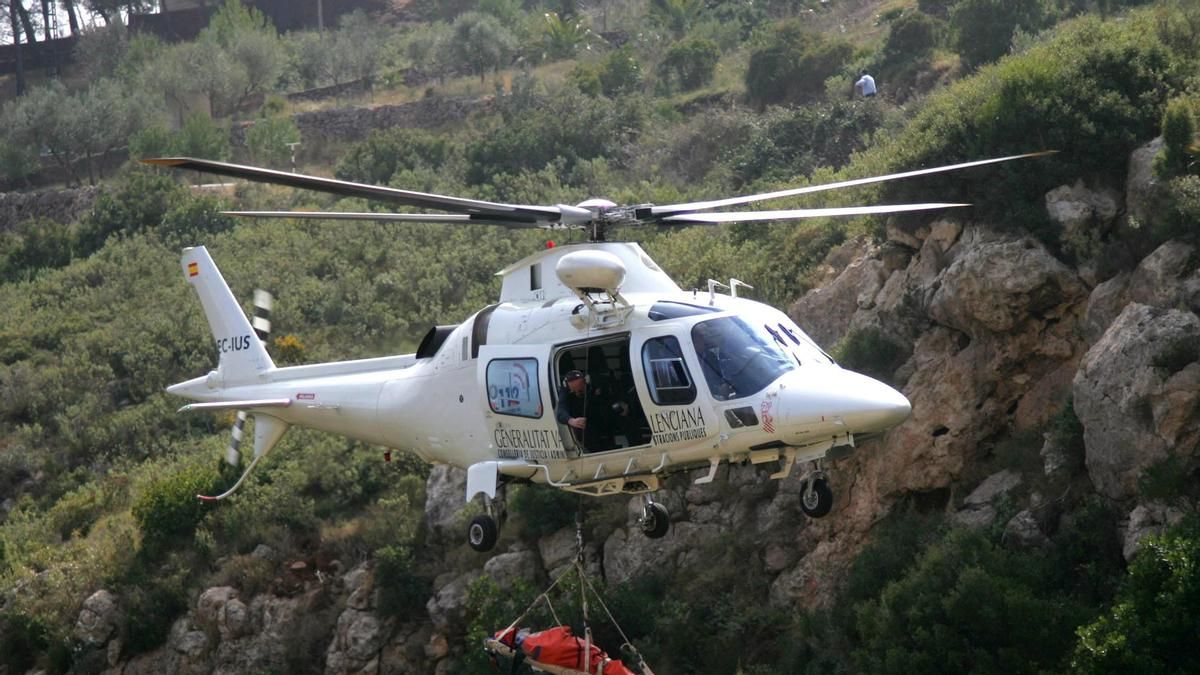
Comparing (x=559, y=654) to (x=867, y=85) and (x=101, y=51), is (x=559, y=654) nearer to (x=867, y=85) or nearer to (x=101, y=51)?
(x=867, y=85)

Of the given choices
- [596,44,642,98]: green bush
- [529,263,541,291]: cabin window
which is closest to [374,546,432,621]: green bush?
[529,263,541,291]: cabin window

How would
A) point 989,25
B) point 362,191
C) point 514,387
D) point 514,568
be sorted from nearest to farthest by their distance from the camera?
point 362,191 → point 514,387 → point 514,568 → point 989,25

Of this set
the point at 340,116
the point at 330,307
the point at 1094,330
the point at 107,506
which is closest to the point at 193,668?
the point at 107,506

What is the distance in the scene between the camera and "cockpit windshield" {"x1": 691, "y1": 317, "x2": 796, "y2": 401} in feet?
48.0

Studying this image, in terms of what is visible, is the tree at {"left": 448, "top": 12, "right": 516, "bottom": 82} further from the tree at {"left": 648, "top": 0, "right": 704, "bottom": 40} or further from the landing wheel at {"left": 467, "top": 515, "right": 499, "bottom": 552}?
the landing wheel at {"left": 467, "top": 515, "right": 499, "bottom": 552}

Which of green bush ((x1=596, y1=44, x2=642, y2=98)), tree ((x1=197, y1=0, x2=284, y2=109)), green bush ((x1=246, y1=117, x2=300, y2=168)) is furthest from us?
tree ((x1=197, y1=0, x2=284, y2=109))

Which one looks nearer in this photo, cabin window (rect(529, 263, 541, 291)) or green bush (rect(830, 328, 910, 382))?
cabin window (rect(529, 263, 541, 291))

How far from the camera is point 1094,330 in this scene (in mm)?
17547

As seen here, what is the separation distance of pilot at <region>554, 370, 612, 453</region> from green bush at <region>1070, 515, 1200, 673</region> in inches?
200

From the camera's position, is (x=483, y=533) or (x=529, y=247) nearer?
(x=483, y=533)

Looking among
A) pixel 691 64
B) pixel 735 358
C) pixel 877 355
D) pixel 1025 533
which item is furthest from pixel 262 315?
pixel 691 64

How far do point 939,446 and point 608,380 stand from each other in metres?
5.10

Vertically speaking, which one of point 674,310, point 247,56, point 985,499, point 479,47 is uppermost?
point 674,310

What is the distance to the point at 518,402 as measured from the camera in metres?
16.1
